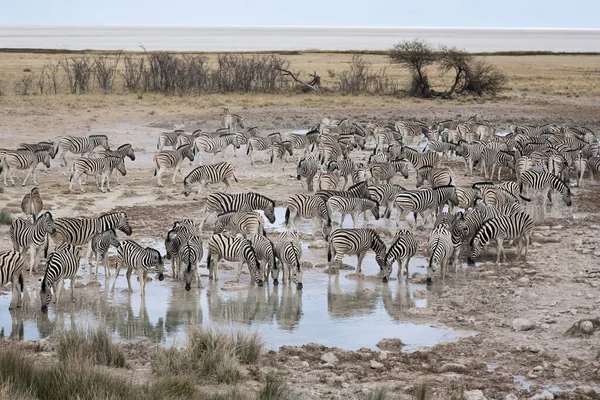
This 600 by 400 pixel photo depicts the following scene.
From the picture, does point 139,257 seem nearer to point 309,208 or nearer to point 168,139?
point 309,208

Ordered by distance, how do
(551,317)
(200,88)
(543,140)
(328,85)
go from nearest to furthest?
(551,317) → (543,140) → (200,88) → (328,85)

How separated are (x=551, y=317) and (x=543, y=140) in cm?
1499

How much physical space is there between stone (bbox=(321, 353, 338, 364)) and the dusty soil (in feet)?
0.17

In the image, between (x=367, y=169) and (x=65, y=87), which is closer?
(x=367, y=169)

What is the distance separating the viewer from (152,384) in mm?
8461

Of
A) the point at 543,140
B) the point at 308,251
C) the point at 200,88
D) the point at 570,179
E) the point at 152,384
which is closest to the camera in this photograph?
the point at 152,384

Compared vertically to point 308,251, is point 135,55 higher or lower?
higher

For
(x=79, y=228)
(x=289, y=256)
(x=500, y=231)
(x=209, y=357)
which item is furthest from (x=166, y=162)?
(x=209, y=357)

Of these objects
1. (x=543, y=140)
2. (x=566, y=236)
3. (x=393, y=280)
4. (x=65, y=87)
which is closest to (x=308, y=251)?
(x=393, y=280)

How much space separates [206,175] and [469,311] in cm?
955

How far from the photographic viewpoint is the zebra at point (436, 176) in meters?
20.3

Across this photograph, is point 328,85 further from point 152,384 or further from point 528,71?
point 152,384

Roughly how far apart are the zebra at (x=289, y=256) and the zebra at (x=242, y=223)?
145 cm

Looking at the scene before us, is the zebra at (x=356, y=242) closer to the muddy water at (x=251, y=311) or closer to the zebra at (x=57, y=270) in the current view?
the muddy water at (x=251, y=311)
